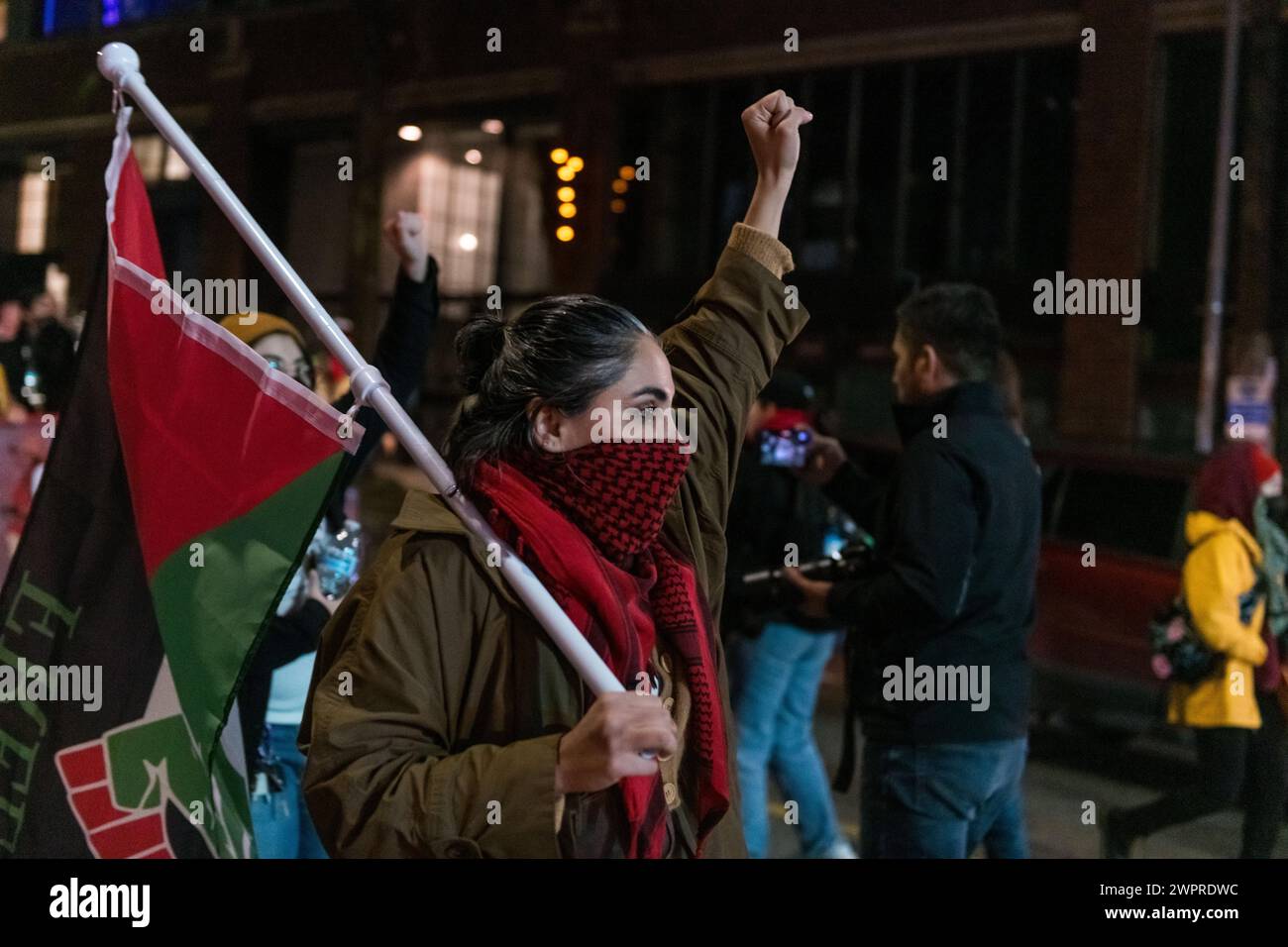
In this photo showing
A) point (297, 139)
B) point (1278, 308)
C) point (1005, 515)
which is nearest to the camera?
point (1005, 515)

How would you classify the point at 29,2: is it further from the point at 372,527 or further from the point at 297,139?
the point at 372,527

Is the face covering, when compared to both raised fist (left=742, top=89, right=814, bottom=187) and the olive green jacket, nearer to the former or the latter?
the olive green jacket

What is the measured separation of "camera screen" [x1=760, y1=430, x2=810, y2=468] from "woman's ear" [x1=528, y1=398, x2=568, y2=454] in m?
2.46

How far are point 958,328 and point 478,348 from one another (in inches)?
74.7

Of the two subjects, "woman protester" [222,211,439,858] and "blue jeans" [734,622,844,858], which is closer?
"woman protester" [222,211,439,858]

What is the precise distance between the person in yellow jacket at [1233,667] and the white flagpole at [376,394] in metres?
3.45

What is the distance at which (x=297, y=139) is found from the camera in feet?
64.2

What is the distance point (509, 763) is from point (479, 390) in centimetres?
63

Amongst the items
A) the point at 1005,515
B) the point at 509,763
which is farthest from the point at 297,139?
the point at 509,763

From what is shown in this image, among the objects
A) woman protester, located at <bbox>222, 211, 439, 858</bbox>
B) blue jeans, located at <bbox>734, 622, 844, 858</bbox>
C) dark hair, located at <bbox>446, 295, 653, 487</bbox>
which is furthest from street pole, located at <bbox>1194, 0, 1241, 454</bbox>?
dark hair, located at <bbox>446, 295, 653, 487</bbox>

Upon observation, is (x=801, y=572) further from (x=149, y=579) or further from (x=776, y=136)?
(x=149, y=579)

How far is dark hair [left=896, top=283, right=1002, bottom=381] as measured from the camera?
3.76 meters

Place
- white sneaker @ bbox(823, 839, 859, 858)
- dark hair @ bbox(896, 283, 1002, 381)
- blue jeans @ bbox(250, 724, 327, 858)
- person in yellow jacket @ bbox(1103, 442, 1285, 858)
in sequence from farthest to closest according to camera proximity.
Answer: white sneaker @ bbox(823, 839, 859, 858) → person in yellow jacket @ bbox(1103, 442, 1285, 858) → dark hair @ bbox(896, 283, 1002, 381) → blue jeans @ bbox(250, 724, 327, 858)

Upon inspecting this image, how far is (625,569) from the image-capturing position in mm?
2166
